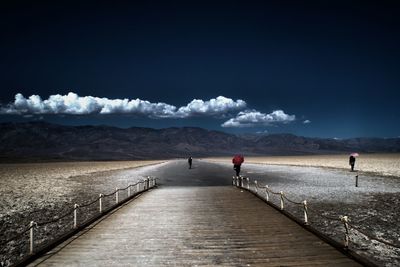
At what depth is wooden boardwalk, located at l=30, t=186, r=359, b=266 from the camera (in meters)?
9.60

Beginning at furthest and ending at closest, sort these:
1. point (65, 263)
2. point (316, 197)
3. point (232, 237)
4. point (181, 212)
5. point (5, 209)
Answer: point (316, 197)
point (5, 209)
point (181, 212)
point (232, 237)
point (65, 263)

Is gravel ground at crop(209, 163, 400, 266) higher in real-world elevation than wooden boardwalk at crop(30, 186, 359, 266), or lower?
lower

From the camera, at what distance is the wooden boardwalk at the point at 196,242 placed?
9.60m

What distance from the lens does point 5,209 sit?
23422 millimetres

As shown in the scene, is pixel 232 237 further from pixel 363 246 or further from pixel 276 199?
pixel 276 199

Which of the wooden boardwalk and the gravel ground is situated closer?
the wooden boardwalk

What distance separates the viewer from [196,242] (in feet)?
37.2

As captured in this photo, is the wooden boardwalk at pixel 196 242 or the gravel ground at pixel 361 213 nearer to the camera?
the wooden boardwalk at pixel 196 242

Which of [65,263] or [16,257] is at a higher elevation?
[65,263]

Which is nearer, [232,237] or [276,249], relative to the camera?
[276,249]

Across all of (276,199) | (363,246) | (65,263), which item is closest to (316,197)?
(276,199)

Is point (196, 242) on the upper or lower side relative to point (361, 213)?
upper

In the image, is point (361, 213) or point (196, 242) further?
point (361, 213)

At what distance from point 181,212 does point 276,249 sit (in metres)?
6.73
